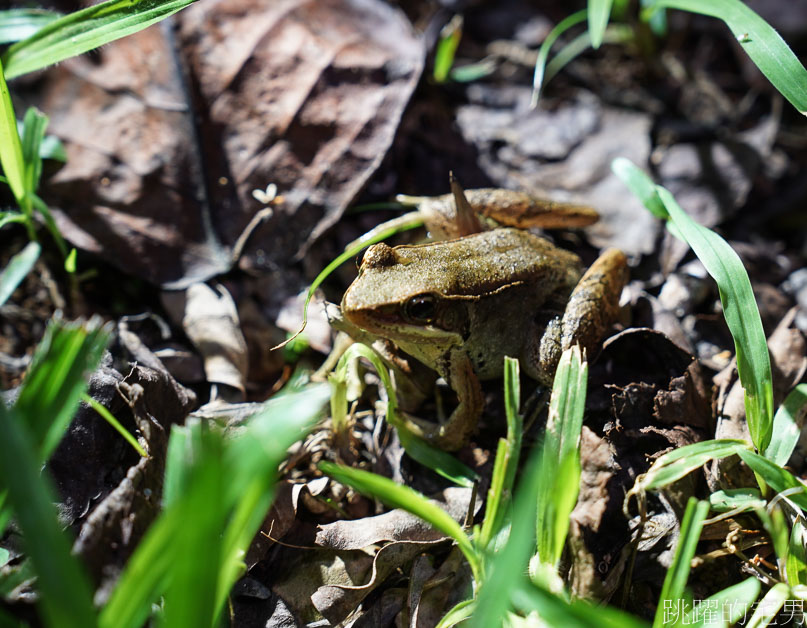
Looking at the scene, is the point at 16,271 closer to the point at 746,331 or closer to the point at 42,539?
the point at 42,539

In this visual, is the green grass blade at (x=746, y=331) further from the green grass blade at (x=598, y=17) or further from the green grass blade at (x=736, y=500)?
the green grass blade at (x=598, y=17)

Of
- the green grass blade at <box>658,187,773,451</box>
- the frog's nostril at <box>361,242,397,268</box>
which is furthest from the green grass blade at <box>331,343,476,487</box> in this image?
the green grass blade at <box>658,187,773,451</box>

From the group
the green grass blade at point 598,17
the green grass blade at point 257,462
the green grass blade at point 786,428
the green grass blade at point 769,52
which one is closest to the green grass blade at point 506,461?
the green grass blade at point 257,462

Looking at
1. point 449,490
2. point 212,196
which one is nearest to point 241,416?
point 449,490

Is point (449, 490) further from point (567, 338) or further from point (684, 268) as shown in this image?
point (684, 268)

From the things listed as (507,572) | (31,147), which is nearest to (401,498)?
(507,572)
